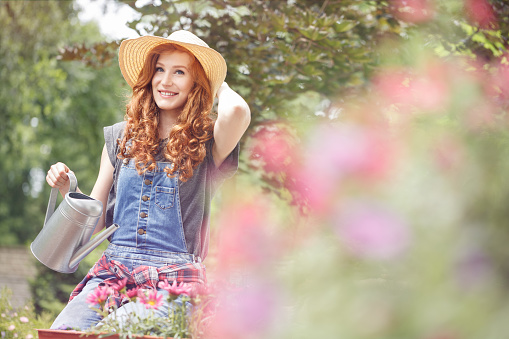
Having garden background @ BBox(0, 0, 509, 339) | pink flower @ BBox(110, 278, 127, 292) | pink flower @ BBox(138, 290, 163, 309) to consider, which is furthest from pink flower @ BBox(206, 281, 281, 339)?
pink flower @ BBox(110, 278, 127, 292)

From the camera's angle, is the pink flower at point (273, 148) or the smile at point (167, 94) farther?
the pink flower at point (273, 148)

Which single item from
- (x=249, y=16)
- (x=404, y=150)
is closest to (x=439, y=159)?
(x=404, y=150)

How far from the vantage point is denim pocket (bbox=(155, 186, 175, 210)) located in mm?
1917

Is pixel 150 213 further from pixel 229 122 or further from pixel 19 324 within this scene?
pixel 19 324

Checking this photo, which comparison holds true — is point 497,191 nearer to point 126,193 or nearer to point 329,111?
point 126,193

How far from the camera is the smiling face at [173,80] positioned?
2047 millimetres

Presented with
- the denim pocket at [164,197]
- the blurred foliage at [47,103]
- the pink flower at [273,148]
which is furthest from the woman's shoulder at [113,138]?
the blurred foliage at [47,103]

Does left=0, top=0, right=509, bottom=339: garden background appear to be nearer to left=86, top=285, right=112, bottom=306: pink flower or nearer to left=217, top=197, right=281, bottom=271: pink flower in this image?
left=217, top=197, right=281, bottom=271: pink flower

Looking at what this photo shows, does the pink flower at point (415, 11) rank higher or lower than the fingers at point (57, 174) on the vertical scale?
higher

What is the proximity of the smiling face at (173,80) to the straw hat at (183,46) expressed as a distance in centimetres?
5

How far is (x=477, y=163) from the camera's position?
0.52m

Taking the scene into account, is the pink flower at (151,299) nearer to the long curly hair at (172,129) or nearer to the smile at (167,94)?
the long curly hair at (172,129)

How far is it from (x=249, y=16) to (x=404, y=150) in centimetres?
275

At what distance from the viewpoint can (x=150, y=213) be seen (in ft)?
6.25
